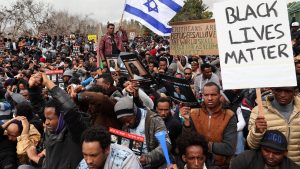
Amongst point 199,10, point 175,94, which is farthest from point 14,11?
point 175,94

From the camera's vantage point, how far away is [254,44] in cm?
357

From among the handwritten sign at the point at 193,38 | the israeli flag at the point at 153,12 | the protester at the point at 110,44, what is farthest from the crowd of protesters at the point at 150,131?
the protester at the point at 110,44

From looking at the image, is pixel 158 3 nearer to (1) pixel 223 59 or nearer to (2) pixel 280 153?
(1) pixel 223 59

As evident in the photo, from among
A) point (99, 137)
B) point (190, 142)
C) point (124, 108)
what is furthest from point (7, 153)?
point (190, 142)

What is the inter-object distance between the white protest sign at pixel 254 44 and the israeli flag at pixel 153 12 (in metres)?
3.32

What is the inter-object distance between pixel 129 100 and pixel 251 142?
4.07 ft

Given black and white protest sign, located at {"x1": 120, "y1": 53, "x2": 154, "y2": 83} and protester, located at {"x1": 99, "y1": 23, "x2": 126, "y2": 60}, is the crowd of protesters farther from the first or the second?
protester, located at {"x1": 99, "y1": 23, "x2": 126, "y2": 60}

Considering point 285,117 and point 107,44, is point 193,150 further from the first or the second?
point 107,44

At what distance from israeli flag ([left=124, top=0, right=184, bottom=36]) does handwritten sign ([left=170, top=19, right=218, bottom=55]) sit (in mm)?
709

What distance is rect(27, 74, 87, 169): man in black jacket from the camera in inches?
142

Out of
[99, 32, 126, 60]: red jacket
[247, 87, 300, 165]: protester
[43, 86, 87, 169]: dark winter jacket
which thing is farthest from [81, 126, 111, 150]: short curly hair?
[99, 32, 126, 60]: red jacket

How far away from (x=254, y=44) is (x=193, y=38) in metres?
4.39

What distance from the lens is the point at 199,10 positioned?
157 feet

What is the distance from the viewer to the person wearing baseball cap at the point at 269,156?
3234 millimetres
